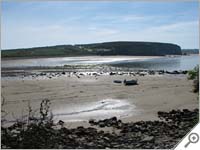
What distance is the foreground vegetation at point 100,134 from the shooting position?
9.37ft

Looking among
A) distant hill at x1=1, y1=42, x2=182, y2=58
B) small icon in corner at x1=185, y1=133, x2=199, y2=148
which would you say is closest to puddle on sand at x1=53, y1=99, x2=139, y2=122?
small icon in corner at x1=185, y1=133, x2=199, y2=148

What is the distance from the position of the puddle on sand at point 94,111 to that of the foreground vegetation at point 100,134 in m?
0.49

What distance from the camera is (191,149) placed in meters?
1.18

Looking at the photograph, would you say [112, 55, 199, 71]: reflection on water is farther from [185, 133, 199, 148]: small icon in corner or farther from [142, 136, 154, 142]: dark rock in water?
[185, 133, 199, 148]: small icon in corner

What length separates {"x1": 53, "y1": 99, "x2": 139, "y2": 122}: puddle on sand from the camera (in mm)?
5800

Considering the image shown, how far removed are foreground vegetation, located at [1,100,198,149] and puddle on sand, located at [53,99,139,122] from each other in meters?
0.49

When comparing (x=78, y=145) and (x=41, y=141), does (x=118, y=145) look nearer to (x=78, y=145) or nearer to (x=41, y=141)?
(x=78, y=145)

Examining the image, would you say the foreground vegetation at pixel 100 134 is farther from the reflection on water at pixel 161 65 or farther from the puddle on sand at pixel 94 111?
the reflection on water at pixel 161 65

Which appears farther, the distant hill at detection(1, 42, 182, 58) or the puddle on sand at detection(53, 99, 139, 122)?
the distant hill at detection(1, 42, 182, 58)

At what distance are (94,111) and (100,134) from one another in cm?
192

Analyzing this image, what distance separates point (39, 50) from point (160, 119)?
29.4 metres

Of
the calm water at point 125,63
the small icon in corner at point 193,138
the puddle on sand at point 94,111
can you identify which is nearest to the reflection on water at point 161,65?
the calm water at point 125,63

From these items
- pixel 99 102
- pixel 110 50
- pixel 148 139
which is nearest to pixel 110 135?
pixel 148 139

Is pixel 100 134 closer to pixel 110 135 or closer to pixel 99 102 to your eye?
pixel 110 135
